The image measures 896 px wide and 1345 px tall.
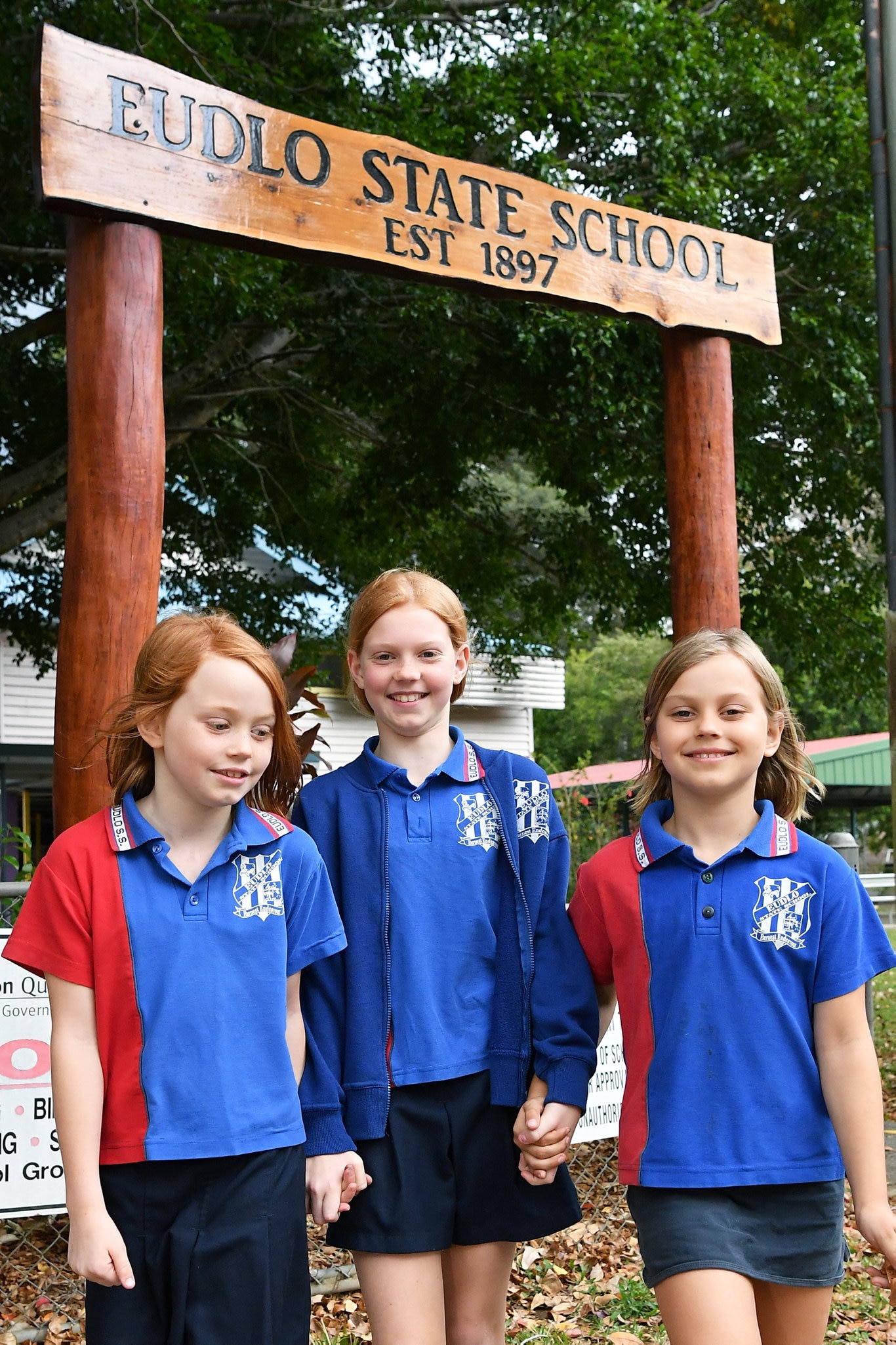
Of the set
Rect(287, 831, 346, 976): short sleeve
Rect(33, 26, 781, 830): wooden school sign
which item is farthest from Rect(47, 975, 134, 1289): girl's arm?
Rect(33, 26, 781, 830): wooden school sign

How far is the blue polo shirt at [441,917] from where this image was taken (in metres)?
2.43

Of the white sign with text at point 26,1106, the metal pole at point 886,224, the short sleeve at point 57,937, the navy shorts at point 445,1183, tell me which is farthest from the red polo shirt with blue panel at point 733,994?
the metal pole at point 886,224

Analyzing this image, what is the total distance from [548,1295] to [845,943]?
7.70 feet

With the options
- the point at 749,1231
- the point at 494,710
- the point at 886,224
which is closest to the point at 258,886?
the point at 749,1231

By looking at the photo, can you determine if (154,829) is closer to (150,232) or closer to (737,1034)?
(737,1034)

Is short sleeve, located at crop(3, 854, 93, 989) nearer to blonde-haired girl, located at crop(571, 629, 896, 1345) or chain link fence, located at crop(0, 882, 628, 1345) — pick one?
blonde-haired girl, located at crop(571, 629, 896, 1345)

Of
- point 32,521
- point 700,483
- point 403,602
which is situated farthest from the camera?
point 32,521

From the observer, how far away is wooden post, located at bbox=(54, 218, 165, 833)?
144 inches

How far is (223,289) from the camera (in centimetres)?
815

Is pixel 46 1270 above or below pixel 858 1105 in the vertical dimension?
below

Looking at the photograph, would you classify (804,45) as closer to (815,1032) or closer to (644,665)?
(815,1032)

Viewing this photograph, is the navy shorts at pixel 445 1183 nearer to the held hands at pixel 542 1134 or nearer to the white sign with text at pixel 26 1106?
the held hands at pixel 542 1134

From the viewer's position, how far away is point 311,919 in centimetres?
237

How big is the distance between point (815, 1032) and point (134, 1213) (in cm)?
124
